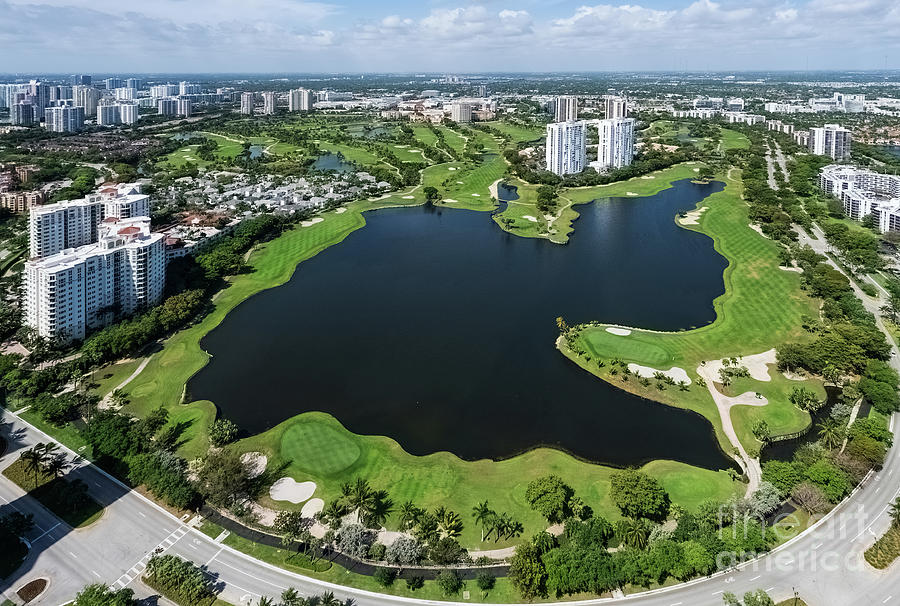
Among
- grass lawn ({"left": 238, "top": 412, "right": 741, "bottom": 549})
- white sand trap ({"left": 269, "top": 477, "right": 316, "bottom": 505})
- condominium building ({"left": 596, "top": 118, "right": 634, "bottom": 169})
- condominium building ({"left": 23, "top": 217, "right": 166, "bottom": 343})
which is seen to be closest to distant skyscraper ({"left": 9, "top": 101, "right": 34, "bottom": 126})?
condominium building ({"left": 23, "top": 217, "right": 166, "bottom": 343})

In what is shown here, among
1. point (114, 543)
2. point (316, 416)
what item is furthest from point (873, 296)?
point (114, 543)

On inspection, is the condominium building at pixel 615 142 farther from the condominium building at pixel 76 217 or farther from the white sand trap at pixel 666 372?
the condominium building at pixel 76 217

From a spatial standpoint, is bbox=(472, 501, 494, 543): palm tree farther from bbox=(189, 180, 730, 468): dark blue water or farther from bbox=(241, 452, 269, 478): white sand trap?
bbox=(241, 452, 269, 478): white sand trap

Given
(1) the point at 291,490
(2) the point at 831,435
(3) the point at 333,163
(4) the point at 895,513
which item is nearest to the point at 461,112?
(3) the point at 333,163

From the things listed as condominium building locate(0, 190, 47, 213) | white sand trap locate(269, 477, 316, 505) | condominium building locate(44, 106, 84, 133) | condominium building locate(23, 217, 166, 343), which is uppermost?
condominium building locate(44, 106, 84, 133)

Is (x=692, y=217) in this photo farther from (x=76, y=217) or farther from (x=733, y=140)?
(x=76, y=217)

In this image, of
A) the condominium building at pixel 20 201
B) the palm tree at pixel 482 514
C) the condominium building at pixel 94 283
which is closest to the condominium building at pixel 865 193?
the palm tree at pixel 482 514
